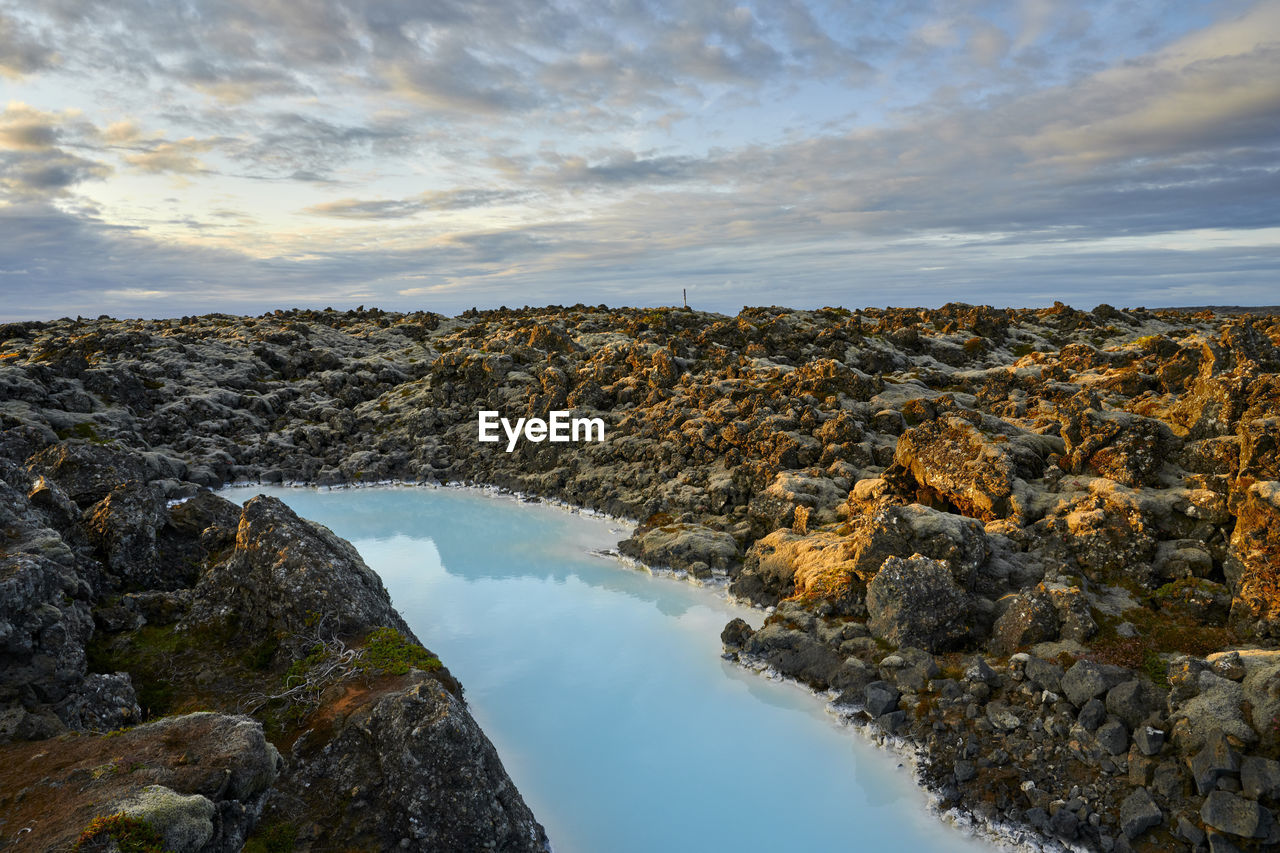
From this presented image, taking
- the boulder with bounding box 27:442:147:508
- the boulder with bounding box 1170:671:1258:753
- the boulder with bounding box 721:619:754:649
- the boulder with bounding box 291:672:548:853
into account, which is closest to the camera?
the boulder with bounding box 291:672:548:853

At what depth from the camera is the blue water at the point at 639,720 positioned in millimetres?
18584

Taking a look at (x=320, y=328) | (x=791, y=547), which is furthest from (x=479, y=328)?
(x=791, y=547)

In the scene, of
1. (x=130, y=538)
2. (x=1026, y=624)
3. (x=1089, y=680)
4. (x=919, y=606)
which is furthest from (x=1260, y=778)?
(x=130, y=538)

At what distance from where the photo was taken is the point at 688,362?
218 feet

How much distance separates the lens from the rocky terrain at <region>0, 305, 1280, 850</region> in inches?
590

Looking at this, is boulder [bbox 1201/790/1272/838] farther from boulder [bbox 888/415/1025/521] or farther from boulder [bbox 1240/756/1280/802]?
boulder [bbox 888/415/1025/521]

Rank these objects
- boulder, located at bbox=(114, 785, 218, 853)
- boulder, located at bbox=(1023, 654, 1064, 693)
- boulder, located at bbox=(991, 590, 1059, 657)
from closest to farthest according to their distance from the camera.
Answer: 1. boulder, located at bbox=(114, 785, 218, 853)
2. boulder, located at bbox=(1023, 654, 1064, 693)
3. boulder, located at bbox=(991, 590, 1059, 657)

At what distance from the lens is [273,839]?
1345 cm

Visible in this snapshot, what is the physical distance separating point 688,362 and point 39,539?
53.1 m

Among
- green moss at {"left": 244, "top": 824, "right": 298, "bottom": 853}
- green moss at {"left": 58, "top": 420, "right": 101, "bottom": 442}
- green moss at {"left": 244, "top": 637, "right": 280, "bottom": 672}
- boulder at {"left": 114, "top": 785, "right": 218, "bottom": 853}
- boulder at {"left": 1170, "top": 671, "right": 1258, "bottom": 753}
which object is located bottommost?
boulder at {"left": 1170, "top": 671, "right": 1258, "bottom": 753}

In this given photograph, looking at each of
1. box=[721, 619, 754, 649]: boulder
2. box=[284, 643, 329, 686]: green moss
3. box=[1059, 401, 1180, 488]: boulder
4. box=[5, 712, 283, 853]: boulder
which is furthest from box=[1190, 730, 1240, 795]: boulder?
box=[284, 643, 329, 686]: green moss

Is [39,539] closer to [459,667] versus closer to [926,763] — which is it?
[459,667]

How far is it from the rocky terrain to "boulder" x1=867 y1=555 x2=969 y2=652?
8 cm

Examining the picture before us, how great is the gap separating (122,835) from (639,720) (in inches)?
629
